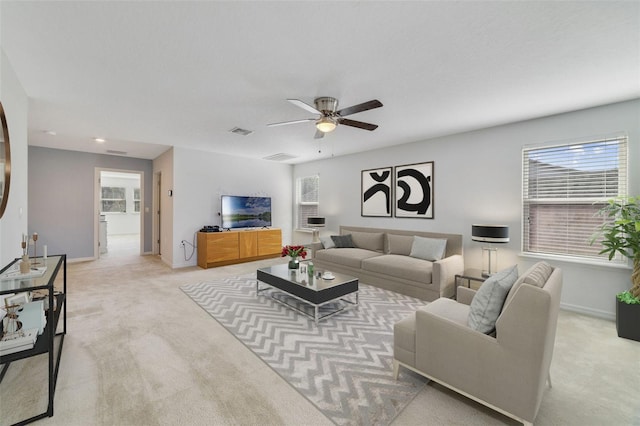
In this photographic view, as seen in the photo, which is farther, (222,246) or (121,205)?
(121,205)

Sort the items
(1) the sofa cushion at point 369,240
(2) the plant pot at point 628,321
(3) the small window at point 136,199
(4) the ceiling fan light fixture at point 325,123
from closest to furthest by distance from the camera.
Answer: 1. (2) the plant pot at point 628,321
2. (4) the ceiling fan light fixture at point 325,123
3. (1) the sofa cushion at point 369,240
4. (3) the small window at point 136,199

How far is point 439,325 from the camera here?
1776 mm

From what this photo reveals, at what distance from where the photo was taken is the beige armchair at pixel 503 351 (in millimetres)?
1440

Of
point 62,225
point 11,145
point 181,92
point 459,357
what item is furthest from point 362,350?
point 62,225

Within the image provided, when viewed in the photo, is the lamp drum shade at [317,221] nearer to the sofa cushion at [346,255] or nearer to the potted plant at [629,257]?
the sofa cushion at [346,255]

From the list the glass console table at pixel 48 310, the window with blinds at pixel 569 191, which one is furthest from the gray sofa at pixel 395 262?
the glass console table at pixel 48 310

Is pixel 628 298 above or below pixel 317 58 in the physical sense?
below

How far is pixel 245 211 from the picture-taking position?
645 centimetres

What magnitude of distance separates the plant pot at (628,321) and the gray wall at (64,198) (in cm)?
913

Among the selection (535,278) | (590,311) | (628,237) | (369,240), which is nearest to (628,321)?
(590,311)

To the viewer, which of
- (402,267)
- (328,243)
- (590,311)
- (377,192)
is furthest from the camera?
(377,192)

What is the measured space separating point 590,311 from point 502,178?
6.38 ft

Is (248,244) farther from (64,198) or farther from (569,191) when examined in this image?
(569,191)

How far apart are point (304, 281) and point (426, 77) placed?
8.38 ft
